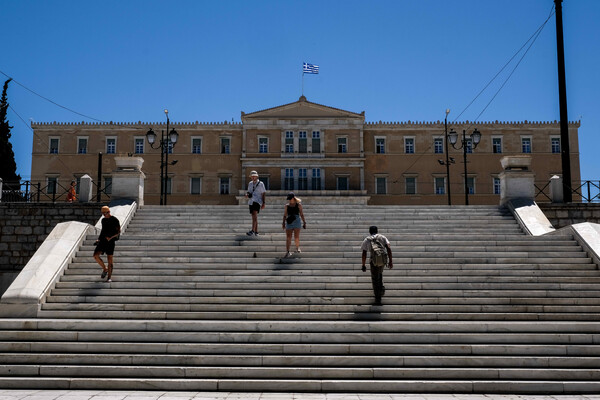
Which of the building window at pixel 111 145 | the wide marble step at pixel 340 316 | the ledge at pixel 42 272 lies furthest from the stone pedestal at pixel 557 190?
the building window at pixel 111 145

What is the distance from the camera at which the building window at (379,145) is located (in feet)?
165

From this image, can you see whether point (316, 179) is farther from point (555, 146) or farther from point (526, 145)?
point (555, 146)

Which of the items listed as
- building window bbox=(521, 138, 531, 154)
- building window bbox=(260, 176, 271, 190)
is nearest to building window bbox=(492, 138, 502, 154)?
building window bbox=(521, 138, 531, 154)

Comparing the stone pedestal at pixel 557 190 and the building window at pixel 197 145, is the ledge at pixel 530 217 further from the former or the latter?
the building window at pixel 197 145

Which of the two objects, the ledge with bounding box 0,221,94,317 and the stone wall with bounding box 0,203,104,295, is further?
the stone wall with bounding box 0,203,104,295

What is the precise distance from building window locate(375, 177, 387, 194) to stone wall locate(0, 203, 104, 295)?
114 feet

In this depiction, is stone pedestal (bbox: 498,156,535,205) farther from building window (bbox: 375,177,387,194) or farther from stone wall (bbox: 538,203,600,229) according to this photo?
building window (bbox: 375,177,387,194)

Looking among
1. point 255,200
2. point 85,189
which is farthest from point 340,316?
point 85,189

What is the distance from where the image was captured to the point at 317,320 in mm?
9727

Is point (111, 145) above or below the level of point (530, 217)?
above

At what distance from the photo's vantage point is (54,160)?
5038 centimetres

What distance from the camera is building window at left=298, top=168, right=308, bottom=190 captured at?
49250 mm

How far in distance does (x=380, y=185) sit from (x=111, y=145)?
2440 centimetres

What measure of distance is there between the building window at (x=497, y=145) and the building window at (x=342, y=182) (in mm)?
13387
